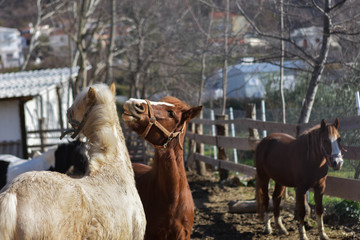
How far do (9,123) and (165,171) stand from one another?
584 inches

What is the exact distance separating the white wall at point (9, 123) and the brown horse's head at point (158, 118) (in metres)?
14.4

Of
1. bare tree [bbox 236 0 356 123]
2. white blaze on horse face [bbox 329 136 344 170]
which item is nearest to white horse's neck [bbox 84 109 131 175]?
white blaze on horse face [bbox 329 136 344 170]

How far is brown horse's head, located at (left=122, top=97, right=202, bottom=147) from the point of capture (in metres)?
4.02

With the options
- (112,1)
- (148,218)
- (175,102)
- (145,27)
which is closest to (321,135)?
(175,102)

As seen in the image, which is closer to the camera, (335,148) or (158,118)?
(158,118)

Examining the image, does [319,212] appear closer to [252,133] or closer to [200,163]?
[252,133]

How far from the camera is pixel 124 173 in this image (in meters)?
3.02

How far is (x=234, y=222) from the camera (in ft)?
24.3

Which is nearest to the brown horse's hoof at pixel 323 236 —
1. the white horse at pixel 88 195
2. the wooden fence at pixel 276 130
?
the wooden fence at pixel 276 130

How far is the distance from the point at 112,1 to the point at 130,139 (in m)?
4.45

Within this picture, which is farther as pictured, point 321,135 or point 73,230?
point 321,135

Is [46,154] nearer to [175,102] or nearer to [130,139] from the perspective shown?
[175,102]

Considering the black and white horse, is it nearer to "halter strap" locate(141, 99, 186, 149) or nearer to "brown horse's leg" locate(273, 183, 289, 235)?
"brown horse's leg" locate(273, 183, 289, 235)

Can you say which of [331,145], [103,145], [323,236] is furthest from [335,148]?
[103,145]
